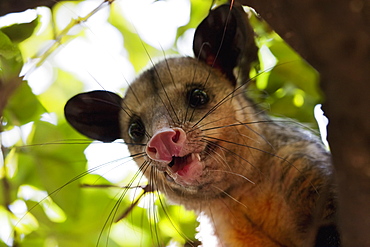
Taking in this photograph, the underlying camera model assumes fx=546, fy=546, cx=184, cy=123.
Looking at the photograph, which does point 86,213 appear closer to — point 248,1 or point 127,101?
point 127,101

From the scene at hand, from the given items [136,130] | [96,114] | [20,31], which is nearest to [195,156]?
[136,130]

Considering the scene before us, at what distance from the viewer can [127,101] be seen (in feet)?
10.8

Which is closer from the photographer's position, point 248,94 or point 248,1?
point 248,1

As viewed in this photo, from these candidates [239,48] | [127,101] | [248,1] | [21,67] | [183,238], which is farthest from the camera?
[183,238]

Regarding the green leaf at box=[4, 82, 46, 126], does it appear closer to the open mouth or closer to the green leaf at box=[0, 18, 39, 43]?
the green leaf at box=[0, 18, 39, 43]

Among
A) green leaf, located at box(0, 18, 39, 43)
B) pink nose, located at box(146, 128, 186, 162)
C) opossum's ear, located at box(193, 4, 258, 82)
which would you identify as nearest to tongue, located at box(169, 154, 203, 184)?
pink nose, located at box(146, 128, 186, 162)

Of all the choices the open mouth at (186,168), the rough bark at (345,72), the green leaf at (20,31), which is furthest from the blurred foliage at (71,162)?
the rough bark at (345,72)

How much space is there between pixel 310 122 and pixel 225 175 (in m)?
0.71

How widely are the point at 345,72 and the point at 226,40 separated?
185 cm

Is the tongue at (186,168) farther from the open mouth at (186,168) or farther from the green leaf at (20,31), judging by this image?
the green leaf at (20,31)

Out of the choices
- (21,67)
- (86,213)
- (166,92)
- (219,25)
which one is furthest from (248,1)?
(86,213)

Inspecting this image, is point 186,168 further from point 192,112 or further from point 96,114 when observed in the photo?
point 96,114

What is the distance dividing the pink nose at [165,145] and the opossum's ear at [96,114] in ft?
3.07

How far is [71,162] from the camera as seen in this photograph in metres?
3.16
